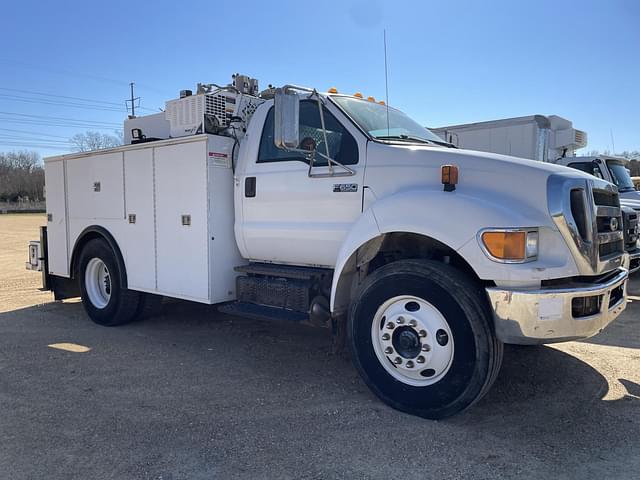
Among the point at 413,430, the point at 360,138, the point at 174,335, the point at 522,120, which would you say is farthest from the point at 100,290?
the point at 522,120

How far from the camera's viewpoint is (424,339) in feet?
12.1

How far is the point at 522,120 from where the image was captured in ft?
32.4

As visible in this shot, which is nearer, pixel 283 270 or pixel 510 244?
pixel 510 244

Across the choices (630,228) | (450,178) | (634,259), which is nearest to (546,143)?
(634,259)

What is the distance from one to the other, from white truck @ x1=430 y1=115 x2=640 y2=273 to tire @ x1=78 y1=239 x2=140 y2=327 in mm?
5985

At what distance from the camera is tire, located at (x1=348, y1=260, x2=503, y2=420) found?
137 inches

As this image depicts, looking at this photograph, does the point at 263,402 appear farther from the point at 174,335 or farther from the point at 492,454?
the point at 174,335

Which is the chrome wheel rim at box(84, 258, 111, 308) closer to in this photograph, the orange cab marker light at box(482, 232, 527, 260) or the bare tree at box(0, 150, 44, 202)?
the orange cab marker light at box(482, 232, 527, 260)

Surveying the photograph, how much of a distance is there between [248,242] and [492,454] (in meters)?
2.93

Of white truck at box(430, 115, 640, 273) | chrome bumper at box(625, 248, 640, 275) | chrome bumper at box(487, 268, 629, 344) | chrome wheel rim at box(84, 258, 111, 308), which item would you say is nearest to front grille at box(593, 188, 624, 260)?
chrome bumper at box(487, 268, 629, 344)

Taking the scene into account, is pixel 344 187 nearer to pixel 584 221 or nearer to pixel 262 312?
pixel 262 312

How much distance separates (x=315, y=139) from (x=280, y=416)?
2.28 metres

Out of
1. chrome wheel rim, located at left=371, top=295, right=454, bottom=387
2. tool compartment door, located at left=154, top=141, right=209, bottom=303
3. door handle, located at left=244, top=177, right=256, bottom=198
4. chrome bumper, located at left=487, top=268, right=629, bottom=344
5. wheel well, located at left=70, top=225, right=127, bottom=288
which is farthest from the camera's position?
wheel well, located at left=70, top=225, right=127, bottom=288

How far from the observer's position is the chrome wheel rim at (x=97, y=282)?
683cm
